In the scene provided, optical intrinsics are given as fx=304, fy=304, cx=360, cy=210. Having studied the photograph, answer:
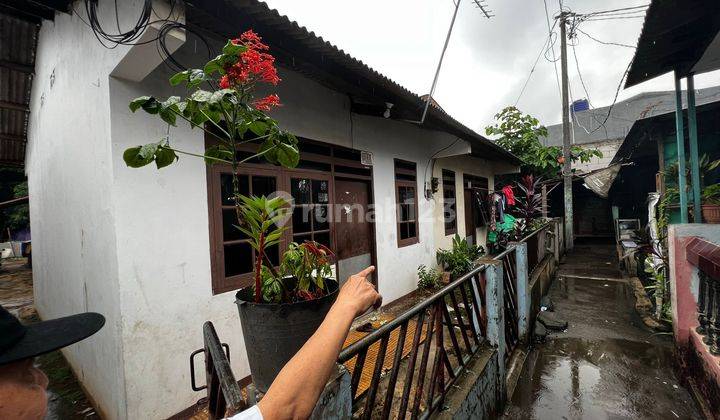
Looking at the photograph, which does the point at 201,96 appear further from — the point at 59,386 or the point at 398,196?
the point at 398,196

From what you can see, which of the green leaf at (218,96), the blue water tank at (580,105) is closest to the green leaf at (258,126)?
the green leaf at (218,96)

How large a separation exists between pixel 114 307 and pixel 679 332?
19.3 feet

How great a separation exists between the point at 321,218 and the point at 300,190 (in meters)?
0.60

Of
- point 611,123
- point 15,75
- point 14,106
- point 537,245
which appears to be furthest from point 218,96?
point 611,123

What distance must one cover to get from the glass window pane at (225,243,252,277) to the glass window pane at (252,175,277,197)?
68 cm

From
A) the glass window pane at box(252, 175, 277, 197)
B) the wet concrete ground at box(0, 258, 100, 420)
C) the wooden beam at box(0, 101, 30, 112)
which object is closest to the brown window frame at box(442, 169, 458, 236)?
the glass window pane at box(252, 175, 277, 197)

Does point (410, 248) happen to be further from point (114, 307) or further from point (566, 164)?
point (566, 164)

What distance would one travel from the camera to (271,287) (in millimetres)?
1408

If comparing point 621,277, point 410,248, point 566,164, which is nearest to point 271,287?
point 410,248

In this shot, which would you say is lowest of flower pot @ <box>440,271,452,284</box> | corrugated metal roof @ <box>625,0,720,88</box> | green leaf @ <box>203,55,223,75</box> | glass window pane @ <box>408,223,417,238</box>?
flower pot @ <box>440,271,452,284</box>

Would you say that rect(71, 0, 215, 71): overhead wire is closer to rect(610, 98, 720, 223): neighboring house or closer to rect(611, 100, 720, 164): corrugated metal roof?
rect(610, 98, 720, 223): neighboring house

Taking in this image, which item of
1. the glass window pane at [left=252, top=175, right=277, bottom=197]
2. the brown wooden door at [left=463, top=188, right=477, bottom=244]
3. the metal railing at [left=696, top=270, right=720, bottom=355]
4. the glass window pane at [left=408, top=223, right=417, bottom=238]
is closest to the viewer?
the metal railing at [left=696, top=270, right=720, bottom=355]

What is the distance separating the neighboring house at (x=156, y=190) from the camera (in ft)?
8.61

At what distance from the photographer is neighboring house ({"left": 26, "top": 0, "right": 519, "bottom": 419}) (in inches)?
103
